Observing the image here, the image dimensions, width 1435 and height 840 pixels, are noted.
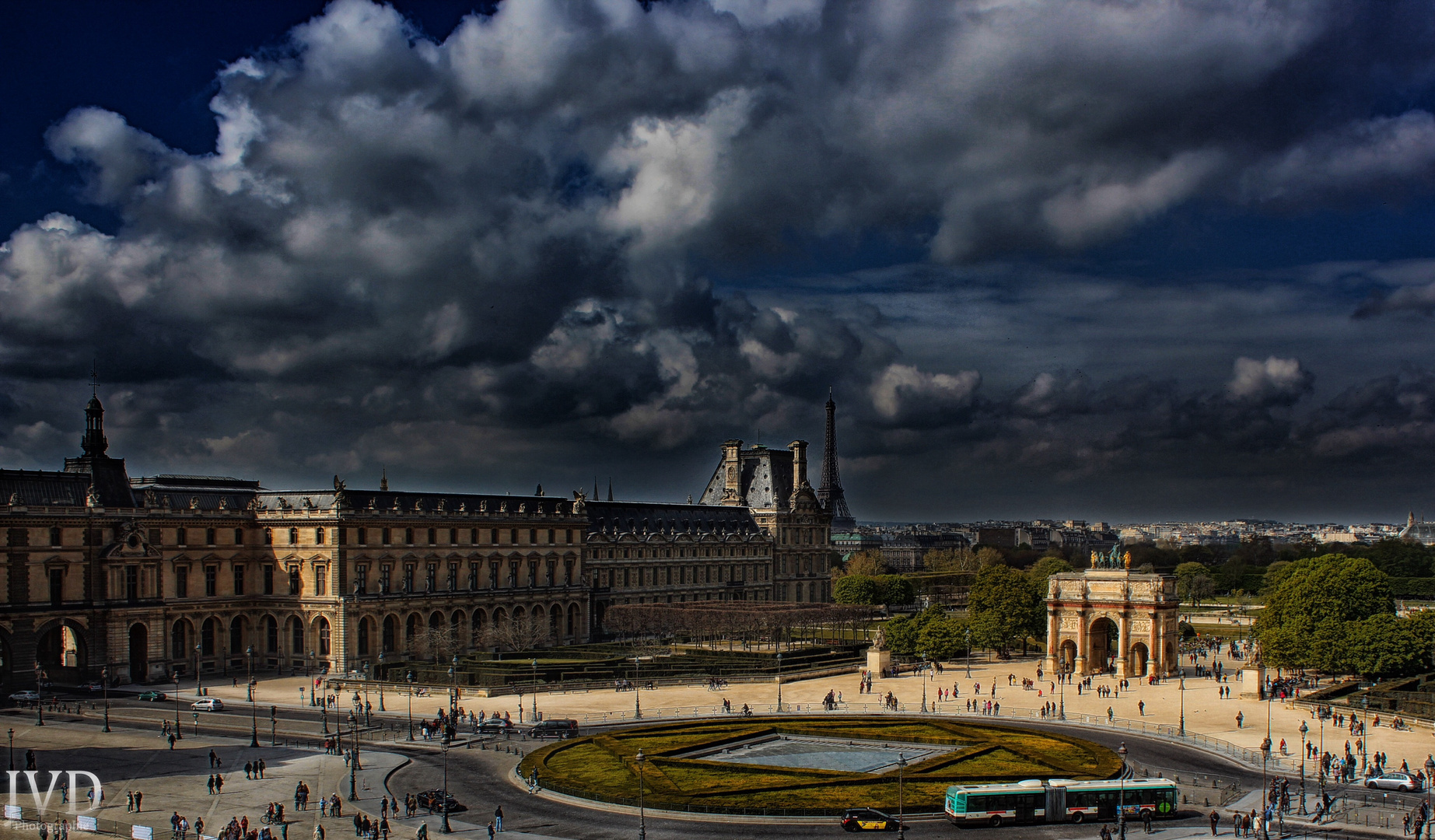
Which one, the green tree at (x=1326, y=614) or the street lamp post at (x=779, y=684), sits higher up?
the green tree at (x=1326, y=614)

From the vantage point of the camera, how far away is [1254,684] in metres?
94.9

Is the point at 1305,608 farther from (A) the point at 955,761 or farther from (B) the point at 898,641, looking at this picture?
(A) the point at 955,761

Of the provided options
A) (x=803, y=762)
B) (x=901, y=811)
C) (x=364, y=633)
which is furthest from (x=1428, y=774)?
(x=364, y=633)

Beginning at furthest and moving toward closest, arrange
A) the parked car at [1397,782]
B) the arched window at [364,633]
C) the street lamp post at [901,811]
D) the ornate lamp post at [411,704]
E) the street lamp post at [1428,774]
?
the arched window at [364,633] → the ornate lamp post at [411,704] → the parked car at [1397,782] → the street lamp post at [1428,774] → the street lamp post at [901,811]

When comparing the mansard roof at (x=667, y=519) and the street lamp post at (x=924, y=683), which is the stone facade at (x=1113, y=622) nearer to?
the street lamp post at (x=924, y=683)

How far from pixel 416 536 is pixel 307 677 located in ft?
62.9

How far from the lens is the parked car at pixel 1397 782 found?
61781 mm

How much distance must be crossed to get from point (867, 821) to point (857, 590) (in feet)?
430

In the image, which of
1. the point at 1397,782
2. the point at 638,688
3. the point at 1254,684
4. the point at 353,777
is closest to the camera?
the point at 353,777

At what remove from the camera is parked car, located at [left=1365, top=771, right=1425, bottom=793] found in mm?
61781

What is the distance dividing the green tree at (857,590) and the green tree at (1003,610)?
182 feet

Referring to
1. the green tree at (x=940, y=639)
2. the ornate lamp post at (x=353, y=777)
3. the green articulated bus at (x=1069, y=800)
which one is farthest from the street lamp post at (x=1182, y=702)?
the ornate lamp post at (x=353, y=777)

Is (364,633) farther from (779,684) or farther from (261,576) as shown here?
(779,684)

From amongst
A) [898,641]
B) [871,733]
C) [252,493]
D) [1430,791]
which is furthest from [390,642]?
[1430,791]
